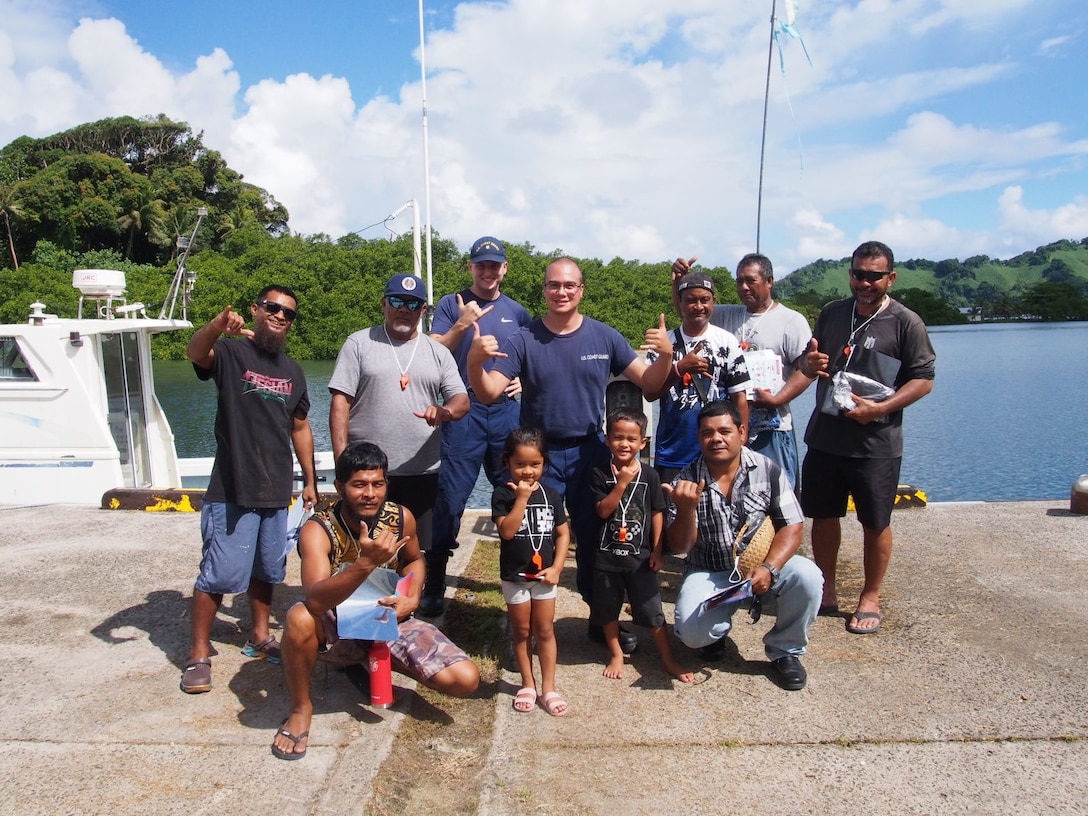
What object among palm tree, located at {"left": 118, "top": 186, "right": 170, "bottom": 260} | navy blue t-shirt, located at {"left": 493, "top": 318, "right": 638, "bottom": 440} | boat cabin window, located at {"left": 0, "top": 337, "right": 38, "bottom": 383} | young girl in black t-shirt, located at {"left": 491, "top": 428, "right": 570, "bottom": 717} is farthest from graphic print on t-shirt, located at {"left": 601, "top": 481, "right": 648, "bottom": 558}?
palm tree, located at {"left": 118, "top": 186, "right": 170, "bottom": 260}

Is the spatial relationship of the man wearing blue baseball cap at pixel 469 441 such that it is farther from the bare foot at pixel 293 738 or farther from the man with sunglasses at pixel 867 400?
the man with sunglasses at pixel 867 400

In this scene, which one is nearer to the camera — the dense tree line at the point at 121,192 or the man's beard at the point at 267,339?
the man's beard at the point at 267,339

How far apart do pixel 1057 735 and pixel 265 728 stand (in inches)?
119

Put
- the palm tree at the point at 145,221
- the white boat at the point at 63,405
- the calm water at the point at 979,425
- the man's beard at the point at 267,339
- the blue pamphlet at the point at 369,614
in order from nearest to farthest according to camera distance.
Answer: the blue pamphlet at the point at 369,614
the man's beard at the point at 267,339
the white boat at the point at 63,405
the calm water at the point at 979,425
the palm tree at the point at 145,221

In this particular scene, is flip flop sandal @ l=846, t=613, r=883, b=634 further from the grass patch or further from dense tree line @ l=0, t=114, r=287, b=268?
dense tree line @ l=0, t=114, r=287, b=268

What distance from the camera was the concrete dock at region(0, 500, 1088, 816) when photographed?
279 centimetres

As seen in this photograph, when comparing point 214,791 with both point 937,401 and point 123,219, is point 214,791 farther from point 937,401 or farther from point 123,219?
point 123,219

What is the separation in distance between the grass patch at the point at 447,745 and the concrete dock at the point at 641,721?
7 cm

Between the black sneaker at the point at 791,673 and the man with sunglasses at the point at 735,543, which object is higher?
the man with sunglasses at the point at 735,543

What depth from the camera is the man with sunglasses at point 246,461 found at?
376 centimetres

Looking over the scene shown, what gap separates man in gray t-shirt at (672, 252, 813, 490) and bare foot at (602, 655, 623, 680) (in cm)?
141

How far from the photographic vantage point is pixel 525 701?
3414mm

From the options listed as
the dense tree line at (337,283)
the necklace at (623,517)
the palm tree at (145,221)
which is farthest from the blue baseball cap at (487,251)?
the palm tree at (145,221)

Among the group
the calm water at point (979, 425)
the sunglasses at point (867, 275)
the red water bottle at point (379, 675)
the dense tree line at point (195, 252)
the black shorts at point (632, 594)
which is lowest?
the calm water at point (979, 425)
